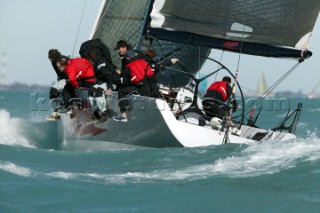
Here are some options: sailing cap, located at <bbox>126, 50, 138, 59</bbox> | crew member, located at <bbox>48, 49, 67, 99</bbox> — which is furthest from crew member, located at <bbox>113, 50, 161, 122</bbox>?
crew member, located at <bbox>48, 49, 67, 99</bbox>

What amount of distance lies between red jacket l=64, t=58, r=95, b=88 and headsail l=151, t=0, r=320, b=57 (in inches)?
41.7

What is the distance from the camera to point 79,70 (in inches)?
467

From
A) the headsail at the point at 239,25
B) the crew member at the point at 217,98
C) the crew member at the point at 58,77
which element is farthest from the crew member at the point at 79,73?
the crew member at the point at 217,98

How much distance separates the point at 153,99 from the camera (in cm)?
1058

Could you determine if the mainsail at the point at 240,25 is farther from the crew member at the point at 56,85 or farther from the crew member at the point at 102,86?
the crew member at the point at 56,85

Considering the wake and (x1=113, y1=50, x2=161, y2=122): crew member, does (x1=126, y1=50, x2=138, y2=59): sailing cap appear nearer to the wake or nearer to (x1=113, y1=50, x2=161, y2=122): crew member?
(x1=113, y1=50, x2=161, y2=122): crew member

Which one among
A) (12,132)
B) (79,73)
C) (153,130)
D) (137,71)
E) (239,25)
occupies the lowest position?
(12,132)

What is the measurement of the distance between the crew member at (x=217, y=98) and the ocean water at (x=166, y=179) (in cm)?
119

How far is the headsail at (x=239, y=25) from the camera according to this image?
1211cm

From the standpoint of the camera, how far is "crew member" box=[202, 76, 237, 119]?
11922mm

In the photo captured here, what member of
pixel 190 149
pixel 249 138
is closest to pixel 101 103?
pixel 190 149

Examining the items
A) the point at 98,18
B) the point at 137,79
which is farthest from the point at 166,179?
the point at 98,18

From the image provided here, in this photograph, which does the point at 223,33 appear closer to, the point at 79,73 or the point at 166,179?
the point at 79,73

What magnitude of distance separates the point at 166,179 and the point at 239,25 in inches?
154
